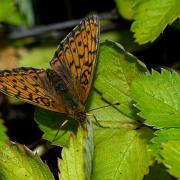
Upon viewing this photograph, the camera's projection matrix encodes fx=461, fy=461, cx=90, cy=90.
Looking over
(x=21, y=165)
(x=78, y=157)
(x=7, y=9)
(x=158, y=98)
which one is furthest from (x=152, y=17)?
(x=7, y=9)

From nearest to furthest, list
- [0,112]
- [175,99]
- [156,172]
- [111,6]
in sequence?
[175,99] < [156,172] < [0,112] < [111,6]

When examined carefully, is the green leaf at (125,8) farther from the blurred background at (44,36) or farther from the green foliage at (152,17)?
the green foliage at (152,17)

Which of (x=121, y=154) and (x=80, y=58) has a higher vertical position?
(x=80, y=58)

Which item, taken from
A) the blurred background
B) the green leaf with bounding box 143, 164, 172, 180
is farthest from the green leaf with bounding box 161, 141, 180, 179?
A: the blurred background

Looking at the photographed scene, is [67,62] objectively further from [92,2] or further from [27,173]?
[92,2]

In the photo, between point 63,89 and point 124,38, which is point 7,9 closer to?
point 124,38

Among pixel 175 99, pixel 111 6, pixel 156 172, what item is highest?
pixel 111 6

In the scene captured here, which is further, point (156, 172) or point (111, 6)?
point (111, 6)

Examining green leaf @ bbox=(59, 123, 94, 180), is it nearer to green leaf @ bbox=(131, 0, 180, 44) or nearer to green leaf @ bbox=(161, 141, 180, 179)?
green leaf @ bbox=(161, 141, 180, 179)

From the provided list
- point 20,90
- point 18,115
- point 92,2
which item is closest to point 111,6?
point 92,2
